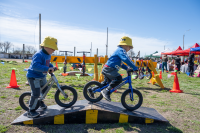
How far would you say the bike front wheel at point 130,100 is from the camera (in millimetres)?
3873

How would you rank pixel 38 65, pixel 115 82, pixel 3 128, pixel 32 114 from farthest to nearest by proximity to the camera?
pixel 115 82, pixel 32 114, pixel 38 65, pixel 3 128

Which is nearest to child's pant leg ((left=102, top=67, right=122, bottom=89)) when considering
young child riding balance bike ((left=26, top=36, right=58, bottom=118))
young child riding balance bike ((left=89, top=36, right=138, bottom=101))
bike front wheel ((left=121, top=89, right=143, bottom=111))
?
Result: young child riding balance bike ((left=89, top=36, right=138, bottom=101))

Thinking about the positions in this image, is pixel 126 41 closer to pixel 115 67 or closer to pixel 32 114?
pixel 115 67

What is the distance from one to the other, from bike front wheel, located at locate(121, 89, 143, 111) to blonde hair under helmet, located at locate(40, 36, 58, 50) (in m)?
A: 2.19

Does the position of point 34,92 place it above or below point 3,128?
above

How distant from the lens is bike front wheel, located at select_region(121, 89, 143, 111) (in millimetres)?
3873

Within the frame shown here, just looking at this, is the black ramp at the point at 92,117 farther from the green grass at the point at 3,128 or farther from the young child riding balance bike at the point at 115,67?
the young child riding balance bike at the point at 115,67

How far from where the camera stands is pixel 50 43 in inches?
138

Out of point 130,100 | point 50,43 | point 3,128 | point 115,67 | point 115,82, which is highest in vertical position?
point 50,43

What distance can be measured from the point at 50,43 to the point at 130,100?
2.57 m

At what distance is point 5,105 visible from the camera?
4.47 meters

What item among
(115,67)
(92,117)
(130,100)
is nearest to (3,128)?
(92,117)

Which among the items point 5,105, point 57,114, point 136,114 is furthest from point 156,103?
point 5,105

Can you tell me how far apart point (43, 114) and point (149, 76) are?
7319mm
